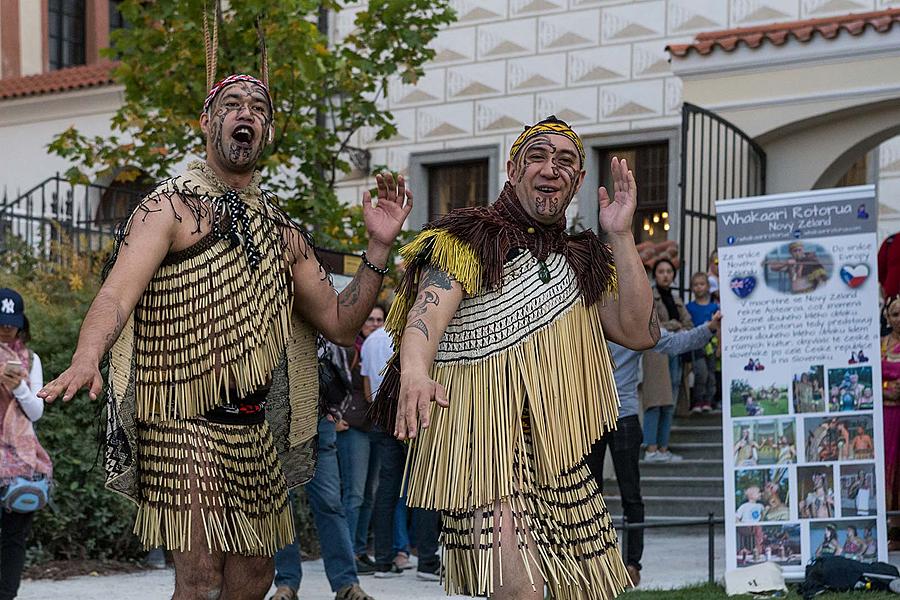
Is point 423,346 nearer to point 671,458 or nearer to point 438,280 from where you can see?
point 438,280

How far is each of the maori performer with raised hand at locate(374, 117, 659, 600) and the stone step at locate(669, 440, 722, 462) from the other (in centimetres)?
793

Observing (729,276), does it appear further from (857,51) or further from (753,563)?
(857,51)

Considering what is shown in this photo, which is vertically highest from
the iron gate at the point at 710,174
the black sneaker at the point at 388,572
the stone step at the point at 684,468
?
the iron gate at the point at 710,174

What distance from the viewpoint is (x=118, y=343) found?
4613 millimetres

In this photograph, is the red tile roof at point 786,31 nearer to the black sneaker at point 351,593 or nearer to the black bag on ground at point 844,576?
the black bag on ground at point 844,576

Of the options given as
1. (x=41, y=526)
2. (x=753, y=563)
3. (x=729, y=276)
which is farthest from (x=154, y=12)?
(x=753, y=563)

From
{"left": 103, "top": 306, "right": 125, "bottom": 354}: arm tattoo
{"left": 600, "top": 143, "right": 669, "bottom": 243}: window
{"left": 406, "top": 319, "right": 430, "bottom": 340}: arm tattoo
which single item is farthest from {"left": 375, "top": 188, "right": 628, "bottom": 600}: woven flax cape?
{"left": 600, "top": 143, "right": 669, "bottom": 243}: window

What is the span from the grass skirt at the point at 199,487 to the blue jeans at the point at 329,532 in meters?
3.32

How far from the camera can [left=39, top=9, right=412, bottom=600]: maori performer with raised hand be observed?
179 inches

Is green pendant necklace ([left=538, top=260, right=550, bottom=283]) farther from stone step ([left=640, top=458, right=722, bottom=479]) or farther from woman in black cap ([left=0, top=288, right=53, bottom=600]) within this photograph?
stone step ([left=640, top=458, right=722, bottom=479])

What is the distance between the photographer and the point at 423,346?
472 cm

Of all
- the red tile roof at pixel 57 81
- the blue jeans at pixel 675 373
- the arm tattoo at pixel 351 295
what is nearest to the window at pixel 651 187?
the blue jeans at pixel 675 373

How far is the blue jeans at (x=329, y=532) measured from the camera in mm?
8039

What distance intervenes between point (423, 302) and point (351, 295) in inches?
10.0
